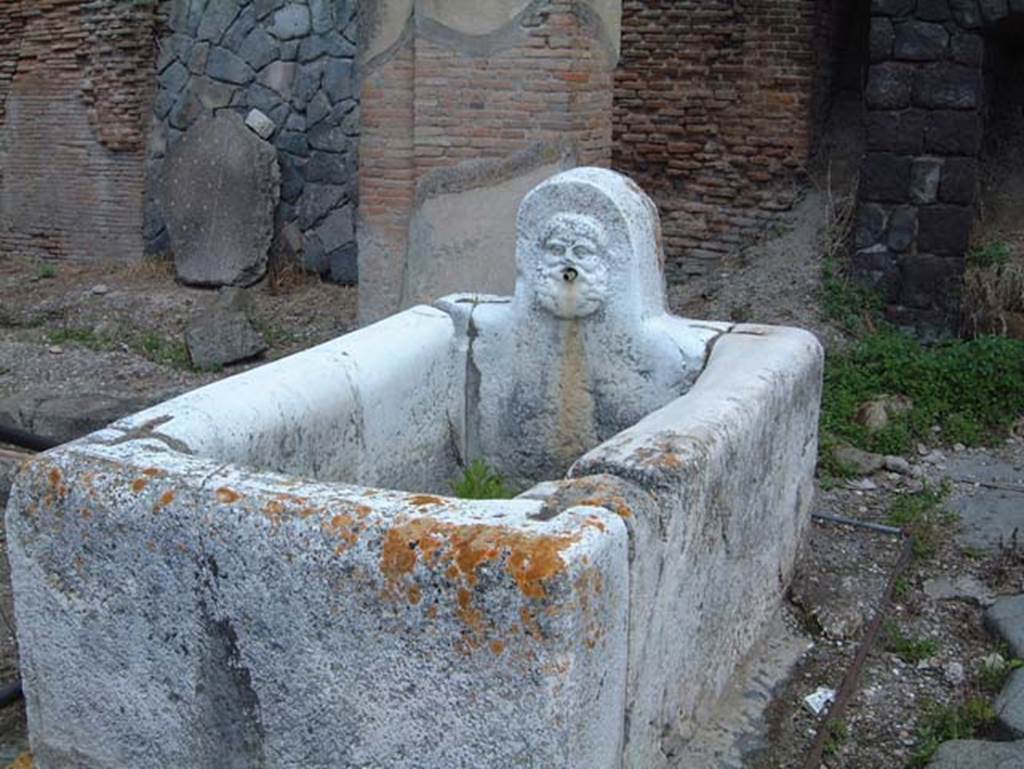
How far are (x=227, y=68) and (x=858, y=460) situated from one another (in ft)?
20.5

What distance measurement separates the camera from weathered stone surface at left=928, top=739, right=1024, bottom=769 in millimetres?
3398

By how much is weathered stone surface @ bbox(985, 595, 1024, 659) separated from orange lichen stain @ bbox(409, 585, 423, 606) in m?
2.46

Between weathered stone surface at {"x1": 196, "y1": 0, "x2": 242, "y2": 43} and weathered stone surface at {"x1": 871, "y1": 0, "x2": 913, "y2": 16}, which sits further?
weathered stone surface at {"x1": 196, "y1": 0, "x2": 242, "y2": 43}

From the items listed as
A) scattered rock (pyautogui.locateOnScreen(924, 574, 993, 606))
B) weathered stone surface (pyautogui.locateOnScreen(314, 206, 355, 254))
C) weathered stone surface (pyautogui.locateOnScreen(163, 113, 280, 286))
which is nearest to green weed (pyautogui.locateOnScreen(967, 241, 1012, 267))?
scattered rock (pyautogui.locateOnScreen(924, 574, 993, 606))

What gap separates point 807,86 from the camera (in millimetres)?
8289

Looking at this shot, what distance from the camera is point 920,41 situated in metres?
7.33

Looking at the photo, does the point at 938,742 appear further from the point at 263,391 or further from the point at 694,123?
the point at 694,123

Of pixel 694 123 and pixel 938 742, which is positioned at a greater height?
pixel 694 123

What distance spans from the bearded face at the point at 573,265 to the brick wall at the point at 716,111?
16.2 feet

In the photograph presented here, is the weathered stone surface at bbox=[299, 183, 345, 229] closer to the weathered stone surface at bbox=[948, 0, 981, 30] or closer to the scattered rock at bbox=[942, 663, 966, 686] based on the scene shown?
the weathered stone surface at bbox=[948, 0, 981, 30]

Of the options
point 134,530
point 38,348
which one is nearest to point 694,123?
point 38,348

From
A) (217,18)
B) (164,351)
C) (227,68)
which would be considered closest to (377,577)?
(164,351)

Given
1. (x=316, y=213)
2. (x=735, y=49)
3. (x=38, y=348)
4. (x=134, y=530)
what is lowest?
(x=38, y=348)

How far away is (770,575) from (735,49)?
17.7ft
